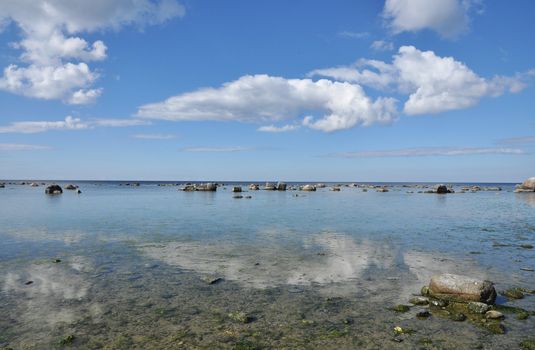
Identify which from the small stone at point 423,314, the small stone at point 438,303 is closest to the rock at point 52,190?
the small stone at point 438,303

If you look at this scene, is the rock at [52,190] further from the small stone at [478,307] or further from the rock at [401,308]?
the small stone at [478,307]

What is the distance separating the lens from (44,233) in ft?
87.2

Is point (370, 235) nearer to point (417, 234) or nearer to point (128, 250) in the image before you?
point (417, 234)

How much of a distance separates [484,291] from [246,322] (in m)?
7.80

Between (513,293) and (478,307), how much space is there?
268 cm

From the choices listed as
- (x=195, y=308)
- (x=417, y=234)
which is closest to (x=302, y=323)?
(x=195, y=308)

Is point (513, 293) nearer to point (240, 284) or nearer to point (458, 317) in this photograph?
point (458, 317)

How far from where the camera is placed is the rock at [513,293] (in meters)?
13.0

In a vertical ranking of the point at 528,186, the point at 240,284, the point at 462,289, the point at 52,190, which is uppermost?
the point at 528,186

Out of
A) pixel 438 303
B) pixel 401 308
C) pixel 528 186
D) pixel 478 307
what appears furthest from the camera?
pixel 528 186

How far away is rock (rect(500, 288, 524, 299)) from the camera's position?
42.8 ft

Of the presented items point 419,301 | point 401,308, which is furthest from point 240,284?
point 419,301

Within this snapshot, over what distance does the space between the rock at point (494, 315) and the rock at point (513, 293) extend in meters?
2.33

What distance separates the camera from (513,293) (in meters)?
13.3
